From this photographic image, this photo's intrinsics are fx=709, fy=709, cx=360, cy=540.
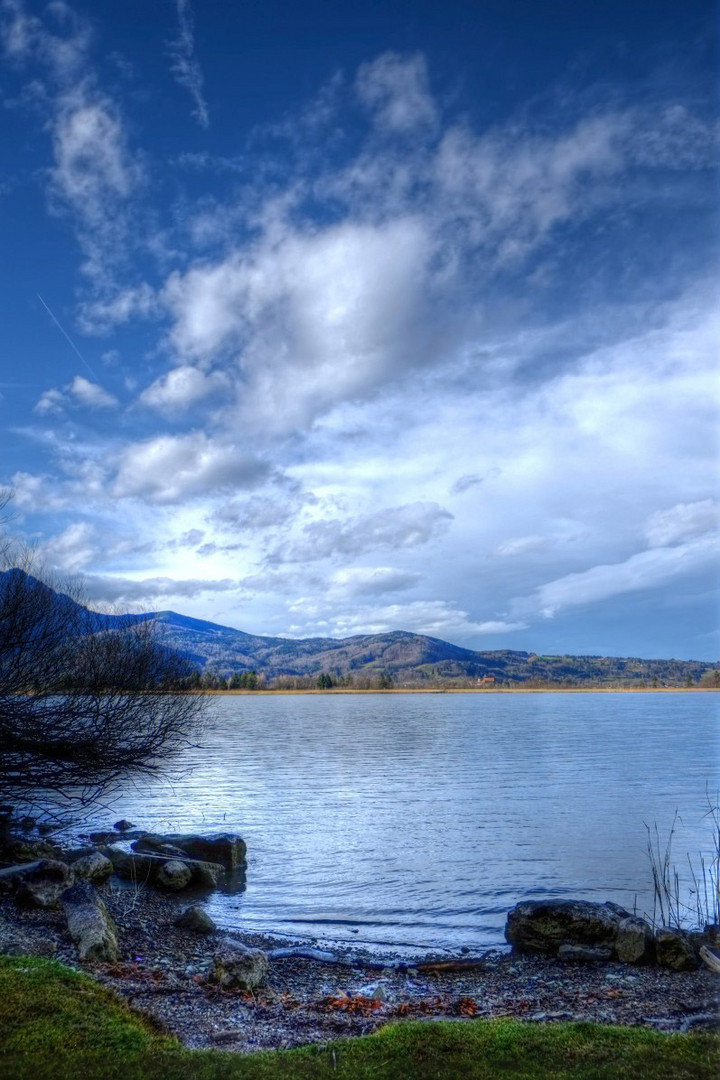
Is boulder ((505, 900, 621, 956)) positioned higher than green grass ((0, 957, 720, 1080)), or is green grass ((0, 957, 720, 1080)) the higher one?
green grass ((0, 957, 720, 1080))

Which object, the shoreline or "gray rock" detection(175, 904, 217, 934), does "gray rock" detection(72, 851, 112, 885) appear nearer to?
the shoreline

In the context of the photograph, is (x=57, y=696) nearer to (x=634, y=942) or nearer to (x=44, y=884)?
(x=44, y=884)

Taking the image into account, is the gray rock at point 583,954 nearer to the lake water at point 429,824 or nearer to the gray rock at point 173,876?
the lake water at point 429,824

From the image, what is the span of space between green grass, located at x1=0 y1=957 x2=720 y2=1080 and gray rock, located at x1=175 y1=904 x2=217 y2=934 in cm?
1055

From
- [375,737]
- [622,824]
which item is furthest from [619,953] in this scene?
[375,737]

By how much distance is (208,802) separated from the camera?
40.8 meters

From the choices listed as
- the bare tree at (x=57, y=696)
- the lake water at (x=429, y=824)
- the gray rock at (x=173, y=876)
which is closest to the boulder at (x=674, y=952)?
the lake water at (x=429, y=824)

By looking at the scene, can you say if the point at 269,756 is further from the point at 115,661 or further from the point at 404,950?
the point at 404,950

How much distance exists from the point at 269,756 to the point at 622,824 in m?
37.6

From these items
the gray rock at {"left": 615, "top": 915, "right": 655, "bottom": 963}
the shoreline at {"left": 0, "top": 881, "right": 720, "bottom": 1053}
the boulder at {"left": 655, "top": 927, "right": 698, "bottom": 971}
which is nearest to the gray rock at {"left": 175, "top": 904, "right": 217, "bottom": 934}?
the shoreline at {"left": 0, "top": 881, "right": 720, "bottom": 1053}

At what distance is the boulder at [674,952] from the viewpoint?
1552cm

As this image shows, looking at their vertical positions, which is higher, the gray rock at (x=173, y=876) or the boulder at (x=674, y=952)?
the boulder at (x=674, y=952)

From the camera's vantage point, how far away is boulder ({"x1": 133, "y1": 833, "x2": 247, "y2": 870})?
2578 cm

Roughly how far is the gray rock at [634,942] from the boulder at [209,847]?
14236 millimetres
